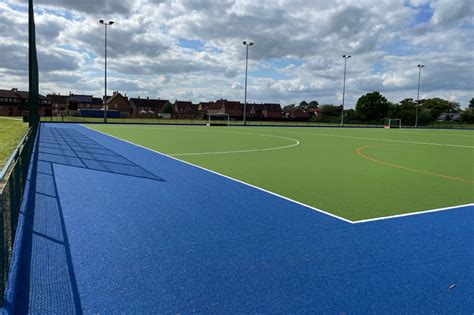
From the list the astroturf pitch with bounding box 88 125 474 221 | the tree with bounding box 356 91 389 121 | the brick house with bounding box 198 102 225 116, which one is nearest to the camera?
the astroturf pitch with bounding box 88 125 474 221

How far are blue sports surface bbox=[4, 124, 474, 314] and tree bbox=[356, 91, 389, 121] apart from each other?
93181 millimetres

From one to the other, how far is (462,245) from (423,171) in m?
7.12

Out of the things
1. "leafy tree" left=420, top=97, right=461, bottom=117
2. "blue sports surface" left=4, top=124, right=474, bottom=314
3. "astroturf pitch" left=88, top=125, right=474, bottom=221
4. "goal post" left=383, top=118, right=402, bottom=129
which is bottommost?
"blue sports surface" left=4, top=124, right=474, bottom=314

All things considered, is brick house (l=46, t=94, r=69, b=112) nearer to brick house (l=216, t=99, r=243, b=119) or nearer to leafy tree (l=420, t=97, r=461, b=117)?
brick house (l=216, t=99, r=243, b=119)

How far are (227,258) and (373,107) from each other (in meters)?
97.7

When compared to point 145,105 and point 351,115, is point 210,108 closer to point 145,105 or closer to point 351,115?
point 145,105

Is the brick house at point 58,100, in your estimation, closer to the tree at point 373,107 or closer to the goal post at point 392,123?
the tree at point 373,107

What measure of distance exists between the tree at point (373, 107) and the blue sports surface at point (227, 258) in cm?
9318

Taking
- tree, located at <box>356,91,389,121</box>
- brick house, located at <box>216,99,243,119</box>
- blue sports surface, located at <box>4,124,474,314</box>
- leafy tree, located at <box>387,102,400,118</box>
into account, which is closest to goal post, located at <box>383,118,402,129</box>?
leafy tree, located at <box>387,102,400,118</box>

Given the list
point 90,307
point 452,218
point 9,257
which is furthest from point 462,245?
point 9,257

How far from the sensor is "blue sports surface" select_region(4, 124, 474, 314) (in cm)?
338

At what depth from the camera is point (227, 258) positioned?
4.30m

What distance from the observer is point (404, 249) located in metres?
4.68

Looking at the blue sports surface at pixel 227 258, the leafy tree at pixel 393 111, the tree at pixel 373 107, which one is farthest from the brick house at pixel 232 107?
the blue sports surface at pixel 227 258
